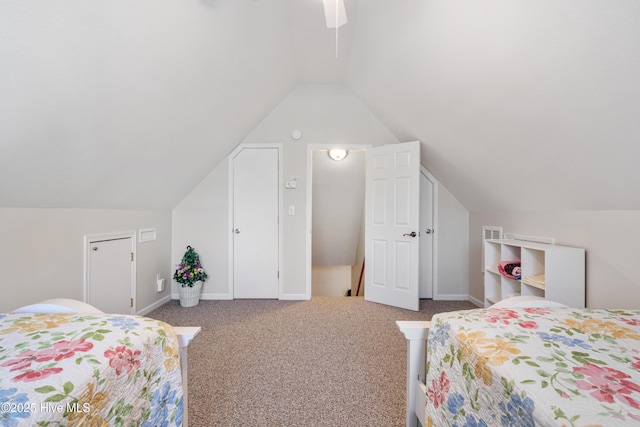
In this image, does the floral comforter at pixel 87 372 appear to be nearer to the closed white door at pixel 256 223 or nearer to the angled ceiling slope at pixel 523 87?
the angled ceiling slope at pixel 523 87

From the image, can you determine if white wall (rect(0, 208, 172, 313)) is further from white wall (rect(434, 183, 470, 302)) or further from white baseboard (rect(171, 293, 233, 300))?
white wall (rect(434, 183, 470, 302))

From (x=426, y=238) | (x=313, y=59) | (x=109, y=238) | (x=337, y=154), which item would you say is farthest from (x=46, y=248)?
(x=426, y=238)

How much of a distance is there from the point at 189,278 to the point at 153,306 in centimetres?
45

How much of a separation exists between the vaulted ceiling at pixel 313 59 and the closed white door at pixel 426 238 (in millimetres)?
689

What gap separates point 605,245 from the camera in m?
1.74

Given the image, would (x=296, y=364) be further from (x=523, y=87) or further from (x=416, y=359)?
(x=523, y=87)

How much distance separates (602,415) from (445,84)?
198cm

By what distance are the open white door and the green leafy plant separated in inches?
78.0

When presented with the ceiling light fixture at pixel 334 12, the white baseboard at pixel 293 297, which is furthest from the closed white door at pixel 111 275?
the ceiling light fixture at pixel 334 12

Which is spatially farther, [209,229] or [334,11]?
[209,229]

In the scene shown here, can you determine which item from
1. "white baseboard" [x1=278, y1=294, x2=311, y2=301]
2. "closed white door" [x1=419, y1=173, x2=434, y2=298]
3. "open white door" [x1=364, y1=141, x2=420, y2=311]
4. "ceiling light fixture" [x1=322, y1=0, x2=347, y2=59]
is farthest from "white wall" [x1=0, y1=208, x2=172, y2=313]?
"closed white door" [x1=419, y1=173, x2=434, y2=298]

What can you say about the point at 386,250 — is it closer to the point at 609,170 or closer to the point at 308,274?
the point at 308,274

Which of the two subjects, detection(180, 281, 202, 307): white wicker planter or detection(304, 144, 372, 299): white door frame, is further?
detection(304, 144, 372, 299): white door frame

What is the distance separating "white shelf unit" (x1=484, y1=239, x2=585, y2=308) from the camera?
6.07ft
